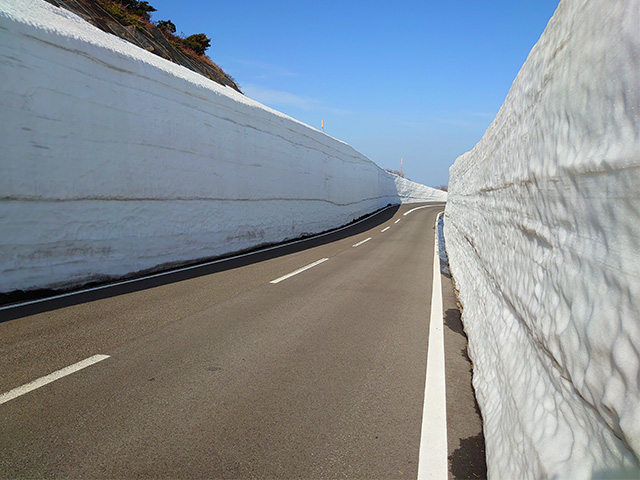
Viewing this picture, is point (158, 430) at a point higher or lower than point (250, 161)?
lower

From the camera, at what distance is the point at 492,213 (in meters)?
4.55

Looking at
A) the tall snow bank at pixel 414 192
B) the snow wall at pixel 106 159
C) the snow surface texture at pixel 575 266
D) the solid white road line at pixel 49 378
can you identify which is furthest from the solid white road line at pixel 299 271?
the tall snow bank at pixel 414 192

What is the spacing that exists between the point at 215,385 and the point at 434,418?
1.92m

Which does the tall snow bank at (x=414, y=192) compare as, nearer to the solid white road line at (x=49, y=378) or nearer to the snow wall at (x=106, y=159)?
the snow wall at (x=106, y=159)

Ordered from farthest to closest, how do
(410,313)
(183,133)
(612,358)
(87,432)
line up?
(183,133) → (410,313) → (87,432) → (612,358)

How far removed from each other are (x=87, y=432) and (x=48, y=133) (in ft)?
19.2

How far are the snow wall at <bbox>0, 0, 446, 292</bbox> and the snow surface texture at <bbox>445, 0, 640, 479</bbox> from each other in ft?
23.0

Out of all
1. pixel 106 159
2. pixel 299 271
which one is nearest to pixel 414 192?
pixel 299 271

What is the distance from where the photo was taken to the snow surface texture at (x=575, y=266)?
1.34 m

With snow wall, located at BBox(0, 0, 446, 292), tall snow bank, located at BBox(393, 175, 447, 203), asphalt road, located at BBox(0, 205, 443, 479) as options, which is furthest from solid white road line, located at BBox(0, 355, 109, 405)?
tall snow bank, located at BBox(393, 175, 447, 203)

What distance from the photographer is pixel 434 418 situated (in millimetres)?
3273

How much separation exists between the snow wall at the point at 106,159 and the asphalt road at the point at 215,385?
129cm

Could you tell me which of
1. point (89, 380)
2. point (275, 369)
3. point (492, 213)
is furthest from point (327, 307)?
point (89, 380)

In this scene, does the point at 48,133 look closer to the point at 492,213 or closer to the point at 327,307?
the point at 327,307
